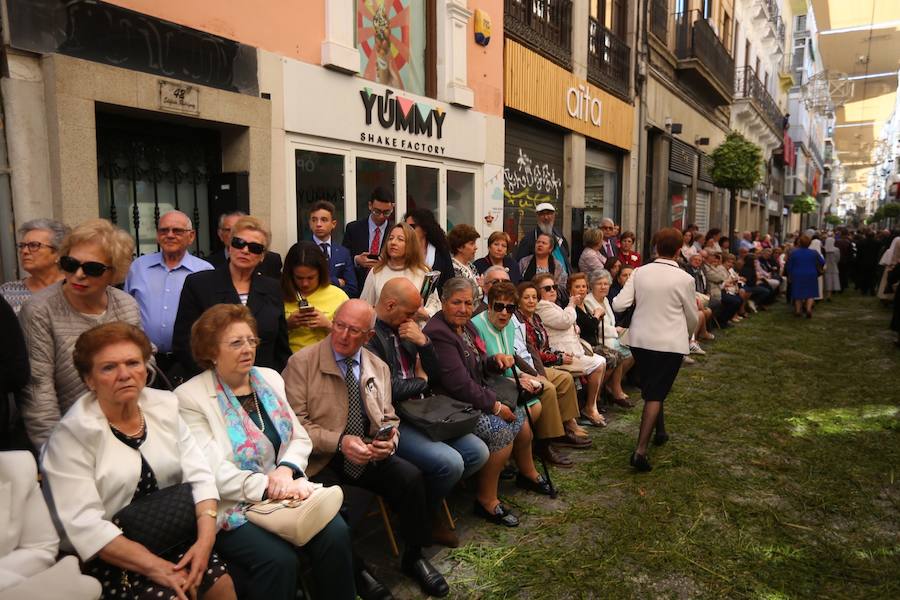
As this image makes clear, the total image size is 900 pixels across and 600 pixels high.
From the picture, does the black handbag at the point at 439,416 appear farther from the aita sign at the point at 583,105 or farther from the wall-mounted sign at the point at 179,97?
the aita sign at the point at 583,105

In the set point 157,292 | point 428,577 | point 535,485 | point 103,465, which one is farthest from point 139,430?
point 535,485

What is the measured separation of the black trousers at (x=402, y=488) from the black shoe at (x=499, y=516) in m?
0.75

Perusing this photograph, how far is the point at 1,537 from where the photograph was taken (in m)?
2.05

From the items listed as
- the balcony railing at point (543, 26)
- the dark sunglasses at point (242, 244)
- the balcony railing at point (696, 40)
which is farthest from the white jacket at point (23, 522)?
the balcony railing at point (696, 40)

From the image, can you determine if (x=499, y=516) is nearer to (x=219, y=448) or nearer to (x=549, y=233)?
(x=219, y=448)

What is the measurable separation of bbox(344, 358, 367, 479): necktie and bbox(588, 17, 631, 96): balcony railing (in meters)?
11.3

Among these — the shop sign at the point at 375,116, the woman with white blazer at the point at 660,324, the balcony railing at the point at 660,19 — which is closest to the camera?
the woman with white blazer at the point at 660,324

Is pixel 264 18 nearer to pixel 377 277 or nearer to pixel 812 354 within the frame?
pixel 377 277

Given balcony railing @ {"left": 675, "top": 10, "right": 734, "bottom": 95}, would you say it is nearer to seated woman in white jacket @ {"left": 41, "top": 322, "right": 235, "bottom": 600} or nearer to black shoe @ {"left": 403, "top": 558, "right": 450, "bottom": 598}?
black shoe @ {"left": 403, "top": 558, "right": 450, "bottom": 598}

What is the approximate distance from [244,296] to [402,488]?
4.78 ft

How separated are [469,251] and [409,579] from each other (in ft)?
11.4

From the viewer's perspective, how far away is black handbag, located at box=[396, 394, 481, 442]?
354cm

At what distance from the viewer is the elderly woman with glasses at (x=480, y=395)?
3.98 meters

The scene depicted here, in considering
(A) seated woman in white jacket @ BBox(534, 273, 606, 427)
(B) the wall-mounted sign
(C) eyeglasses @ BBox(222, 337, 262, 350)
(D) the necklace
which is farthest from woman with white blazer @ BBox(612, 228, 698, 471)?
(B) the wall-mounted sign
